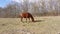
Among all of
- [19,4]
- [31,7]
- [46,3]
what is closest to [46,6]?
[46,3]

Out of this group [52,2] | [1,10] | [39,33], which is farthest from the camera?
[52,2]

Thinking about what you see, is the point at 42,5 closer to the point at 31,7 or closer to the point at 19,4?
the point at 31,7

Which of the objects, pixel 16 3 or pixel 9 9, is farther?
pixel 16 3

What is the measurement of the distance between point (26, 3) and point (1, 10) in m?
6.91

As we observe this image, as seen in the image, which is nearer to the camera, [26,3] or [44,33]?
[44,33]

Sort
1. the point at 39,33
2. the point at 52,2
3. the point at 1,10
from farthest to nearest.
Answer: the point at 52,2 → the point at 1,10 → the point at 39,33

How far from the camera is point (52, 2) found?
38.1 metres

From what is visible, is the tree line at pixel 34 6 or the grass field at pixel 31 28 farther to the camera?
the tree line at pixel 34 6

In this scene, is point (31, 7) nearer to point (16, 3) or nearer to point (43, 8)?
point (43, 8)

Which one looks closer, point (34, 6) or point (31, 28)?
point (31, 28)

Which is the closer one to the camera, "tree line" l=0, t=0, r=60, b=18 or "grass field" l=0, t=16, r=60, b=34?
"grass field" l=0, t=16, r=60, b=34

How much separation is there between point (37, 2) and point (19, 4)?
5118 mm

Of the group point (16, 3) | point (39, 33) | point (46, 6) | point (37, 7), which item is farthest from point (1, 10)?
point (39, 33)

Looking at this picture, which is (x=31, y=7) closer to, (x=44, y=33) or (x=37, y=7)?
(x=37, y=7)
